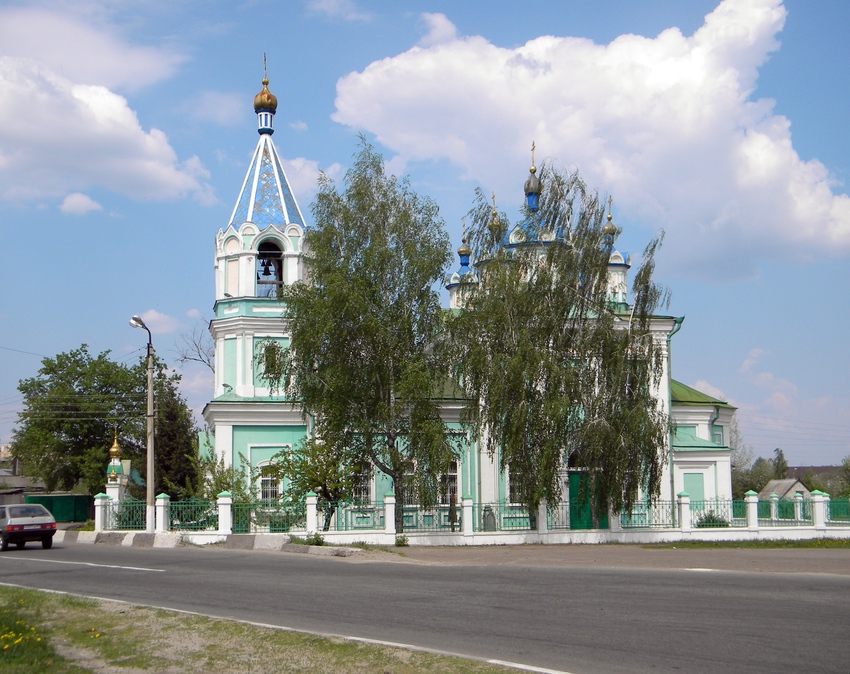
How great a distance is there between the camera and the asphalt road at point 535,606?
8227 mm

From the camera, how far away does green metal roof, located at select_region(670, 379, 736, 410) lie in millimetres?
36594

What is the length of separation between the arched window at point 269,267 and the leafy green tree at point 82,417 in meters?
16.7

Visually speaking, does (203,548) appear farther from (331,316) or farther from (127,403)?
(127,403)

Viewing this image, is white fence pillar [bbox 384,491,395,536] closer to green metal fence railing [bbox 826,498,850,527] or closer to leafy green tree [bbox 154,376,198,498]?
green metal fence railing [bbox 826,498,850,527]

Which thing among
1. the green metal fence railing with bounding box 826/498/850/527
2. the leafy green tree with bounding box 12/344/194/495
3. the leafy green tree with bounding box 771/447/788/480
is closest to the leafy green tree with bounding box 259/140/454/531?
the green metal fence railing with bounding box 826/498/850/527

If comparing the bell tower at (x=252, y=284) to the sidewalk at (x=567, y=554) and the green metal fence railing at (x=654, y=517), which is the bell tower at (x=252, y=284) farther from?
the green metal fence railing at (x=654, y=517)

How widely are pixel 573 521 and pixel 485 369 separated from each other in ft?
18.4

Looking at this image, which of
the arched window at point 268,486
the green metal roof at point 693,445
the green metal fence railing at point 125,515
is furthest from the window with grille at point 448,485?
the green metal fence railing at point 125,515

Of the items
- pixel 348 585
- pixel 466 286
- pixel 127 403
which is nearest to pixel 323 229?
pixel 466 286

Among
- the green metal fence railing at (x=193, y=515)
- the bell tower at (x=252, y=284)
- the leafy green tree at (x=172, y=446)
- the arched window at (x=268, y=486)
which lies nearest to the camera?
the green metal fence railing at (x=193, y=515)

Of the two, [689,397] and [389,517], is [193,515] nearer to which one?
[389,517]

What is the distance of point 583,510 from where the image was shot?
88.1 ft

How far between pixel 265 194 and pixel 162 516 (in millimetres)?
12868

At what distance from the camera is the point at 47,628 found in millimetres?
9539
